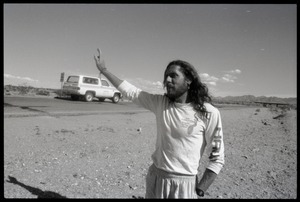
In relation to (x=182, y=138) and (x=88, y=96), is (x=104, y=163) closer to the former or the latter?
(x=182, y=138)

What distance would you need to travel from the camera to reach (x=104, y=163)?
566 centimetres

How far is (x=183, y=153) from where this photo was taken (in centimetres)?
208

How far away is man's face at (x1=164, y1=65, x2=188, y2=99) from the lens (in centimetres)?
221

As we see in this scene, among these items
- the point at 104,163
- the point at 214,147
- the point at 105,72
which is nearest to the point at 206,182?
the point at 214,147

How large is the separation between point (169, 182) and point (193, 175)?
0.18m

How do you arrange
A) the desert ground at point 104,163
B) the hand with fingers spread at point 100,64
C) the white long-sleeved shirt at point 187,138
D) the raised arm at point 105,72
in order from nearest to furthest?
the white long-sleeved shirt at point 187,138 → the raised arm at point 105,72 → the hand with fingers spread at point 100,64 → the desert ground at point 104,163

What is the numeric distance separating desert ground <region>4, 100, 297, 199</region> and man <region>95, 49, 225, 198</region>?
2.38 m

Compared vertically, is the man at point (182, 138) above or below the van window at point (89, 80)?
below

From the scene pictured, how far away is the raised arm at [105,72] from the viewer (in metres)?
2.46

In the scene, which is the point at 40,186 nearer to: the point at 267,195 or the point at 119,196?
the point at 119,196

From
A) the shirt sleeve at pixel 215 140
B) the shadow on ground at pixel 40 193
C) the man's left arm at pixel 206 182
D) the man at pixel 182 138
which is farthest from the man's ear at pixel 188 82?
the shadow on ground at pixel 40 193

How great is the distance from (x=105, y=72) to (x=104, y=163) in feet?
11.1

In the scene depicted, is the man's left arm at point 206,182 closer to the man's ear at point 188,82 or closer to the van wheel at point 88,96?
the man's ear at point 188,82

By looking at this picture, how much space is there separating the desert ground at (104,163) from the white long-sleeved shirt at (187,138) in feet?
8.11
